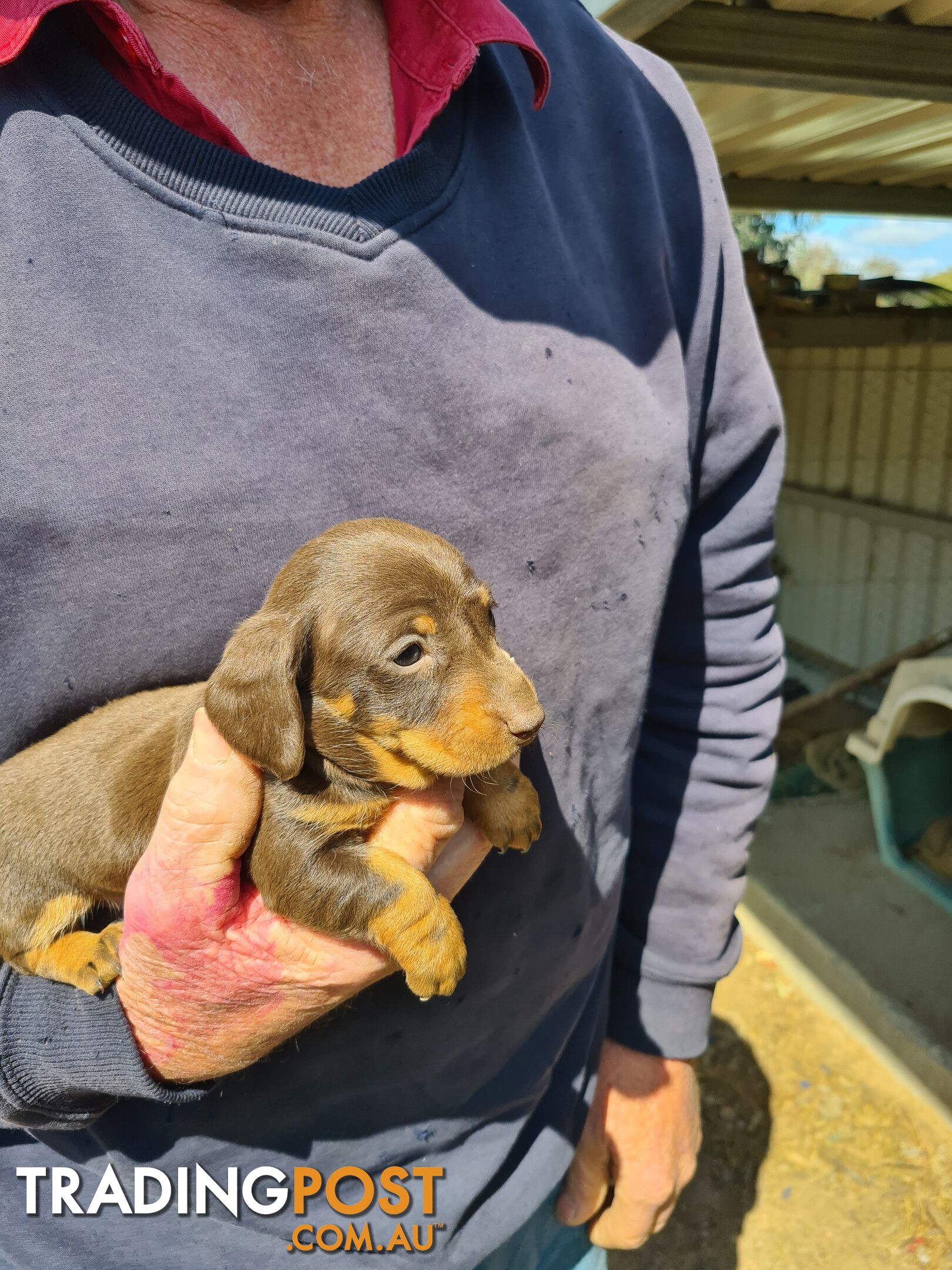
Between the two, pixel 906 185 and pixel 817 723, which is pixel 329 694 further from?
pixel 906 185

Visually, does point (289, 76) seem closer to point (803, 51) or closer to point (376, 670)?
point (376, 670)

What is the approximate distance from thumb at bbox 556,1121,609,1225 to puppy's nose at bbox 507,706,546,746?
1334 millimetres

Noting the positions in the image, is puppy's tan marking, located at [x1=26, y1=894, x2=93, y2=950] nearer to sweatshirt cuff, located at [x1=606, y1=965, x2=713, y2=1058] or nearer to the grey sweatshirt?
the grey sweatshirt

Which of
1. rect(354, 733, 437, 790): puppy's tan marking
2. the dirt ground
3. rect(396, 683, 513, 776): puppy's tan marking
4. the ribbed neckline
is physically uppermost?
the ribbed neckline

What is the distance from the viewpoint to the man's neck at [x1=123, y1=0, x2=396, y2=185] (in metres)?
1.69

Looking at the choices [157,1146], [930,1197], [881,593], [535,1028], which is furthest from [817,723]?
[157,1146]

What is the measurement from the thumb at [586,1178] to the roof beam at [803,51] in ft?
15.0

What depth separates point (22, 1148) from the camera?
1.78 m

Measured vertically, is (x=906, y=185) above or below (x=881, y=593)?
above

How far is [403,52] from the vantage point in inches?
72.4

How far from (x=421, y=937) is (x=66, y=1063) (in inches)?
23.6

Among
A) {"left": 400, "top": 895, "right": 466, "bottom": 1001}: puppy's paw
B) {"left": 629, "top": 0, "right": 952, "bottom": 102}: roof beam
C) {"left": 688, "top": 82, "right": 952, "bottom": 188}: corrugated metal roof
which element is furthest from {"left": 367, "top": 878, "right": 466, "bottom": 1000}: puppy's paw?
{"left": 688, "top": 82, "right": 952, "bottom": 188}: corrugated metal roof

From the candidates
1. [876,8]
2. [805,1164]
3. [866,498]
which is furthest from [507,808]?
[866,498]

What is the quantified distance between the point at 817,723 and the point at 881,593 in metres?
1.55
